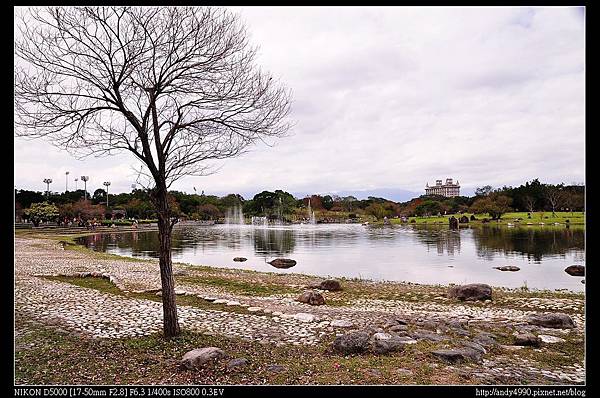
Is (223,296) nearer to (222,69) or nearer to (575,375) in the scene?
(222,69)

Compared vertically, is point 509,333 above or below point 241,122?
below

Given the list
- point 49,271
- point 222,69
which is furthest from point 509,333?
point 49,271

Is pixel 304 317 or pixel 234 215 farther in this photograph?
pixel 234 215

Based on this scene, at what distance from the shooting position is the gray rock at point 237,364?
6522mm

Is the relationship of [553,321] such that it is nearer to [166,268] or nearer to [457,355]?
[457,355]

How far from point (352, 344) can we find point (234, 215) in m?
101

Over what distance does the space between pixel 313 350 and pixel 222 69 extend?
5.98 meters

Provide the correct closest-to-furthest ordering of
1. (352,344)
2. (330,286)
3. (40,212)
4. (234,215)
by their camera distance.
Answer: (352,344), (330,286), (40,212), (234,215)

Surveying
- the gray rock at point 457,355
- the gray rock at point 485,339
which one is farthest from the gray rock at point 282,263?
the gray rock at point 457,355

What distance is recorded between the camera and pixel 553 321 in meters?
9.98

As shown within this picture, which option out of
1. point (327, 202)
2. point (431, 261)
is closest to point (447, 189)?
point (327, 202)

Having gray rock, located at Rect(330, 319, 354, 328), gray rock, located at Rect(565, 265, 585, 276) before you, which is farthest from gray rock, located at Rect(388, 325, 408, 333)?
gray rock, located at Rect(565, 265, 585, 276)

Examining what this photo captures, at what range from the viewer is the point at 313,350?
7.75 metres

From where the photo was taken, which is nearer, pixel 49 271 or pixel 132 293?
pixel 132 293
